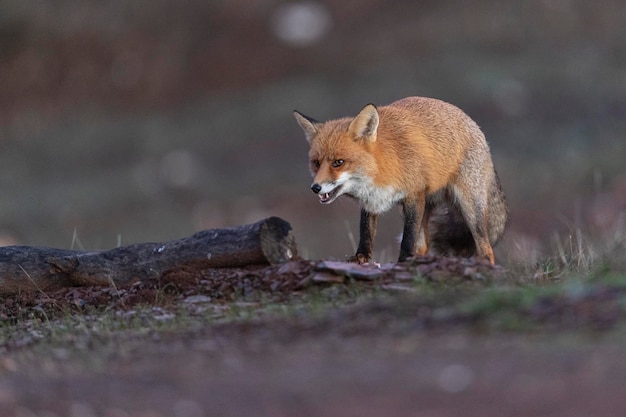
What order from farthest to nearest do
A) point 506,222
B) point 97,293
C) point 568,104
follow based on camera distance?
point 568,104
point 506,222
point 97,293

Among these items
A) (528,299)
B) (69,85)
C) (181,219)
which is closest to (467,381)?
(528,299)

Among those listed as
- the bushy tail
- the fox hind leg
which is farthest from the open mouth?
the bushy tail

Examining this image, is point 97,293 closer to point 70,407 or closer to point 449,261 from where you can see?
point 449,261

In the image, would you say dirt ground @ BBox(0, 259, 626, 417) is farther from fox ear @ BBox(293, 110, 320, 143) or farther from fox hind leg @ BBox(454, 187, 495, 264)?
fox ear @ BBox(293, 110, 320, 143)

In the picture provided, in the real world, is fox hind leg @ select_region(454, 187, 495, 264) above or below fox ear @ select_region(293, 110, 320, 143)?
below

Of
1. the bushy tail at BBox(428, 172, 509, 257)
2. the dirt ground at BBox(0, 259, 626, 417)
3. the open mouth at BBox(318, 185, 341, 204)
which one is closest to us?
the dirt ground at BBox(0, 259, 626, 417)

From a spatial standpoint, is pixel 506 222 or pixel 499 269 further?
pixel 506 222

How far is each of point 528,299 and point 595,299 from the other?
0.39 m

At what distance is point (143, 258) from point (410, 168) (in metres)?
2.45

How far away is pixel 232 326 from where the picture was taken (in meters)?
7.21

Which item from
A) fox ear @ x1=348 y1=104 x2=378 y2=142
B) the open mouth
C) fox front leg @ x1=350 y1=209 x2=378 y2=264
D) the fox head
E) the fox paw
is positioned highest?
fox ear @ x1=348 y1=104 x2=378 y2=142

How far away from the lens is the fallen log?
347 inches

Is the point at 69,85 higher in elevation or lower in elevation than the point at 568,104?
higher

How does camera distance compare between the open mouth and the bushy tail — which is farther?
the bushy tail
